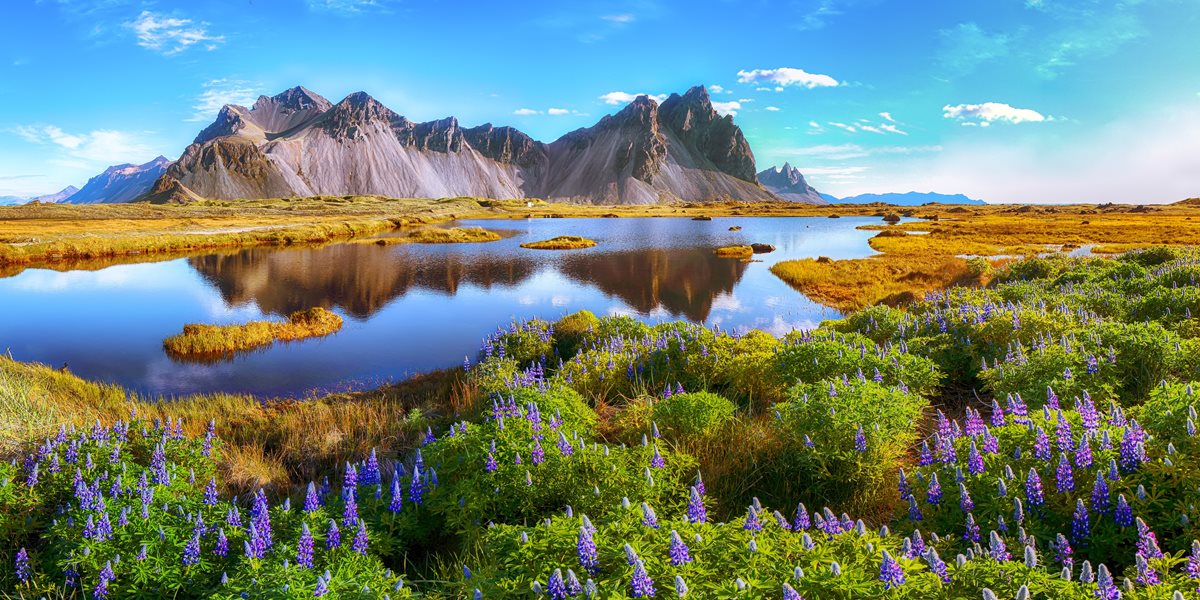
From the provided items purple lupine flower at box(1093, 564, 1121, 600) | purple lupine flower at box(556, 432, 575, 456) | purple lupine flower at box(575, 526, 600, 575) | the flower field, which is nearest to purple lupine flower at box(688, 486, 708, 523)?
the flower field

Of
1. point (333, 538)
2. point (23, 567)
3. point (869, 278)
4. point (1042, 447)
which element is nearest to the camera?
point (1042, 447)

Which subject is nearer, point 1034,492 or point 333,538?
point 1034,492

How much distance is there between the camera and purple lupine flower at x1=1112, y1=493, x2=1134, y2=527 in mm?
3852

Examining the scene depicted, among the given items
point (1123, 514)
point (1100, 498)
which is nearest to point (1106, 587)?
point (1123, 514)

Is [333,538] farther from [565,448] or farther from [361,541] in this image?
[565,448]

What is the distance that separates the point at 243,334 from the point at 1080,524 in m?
21.1

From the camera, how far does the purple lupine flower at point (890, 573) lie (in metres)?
3.07

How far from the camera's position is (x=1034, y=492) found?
4191 millimetres

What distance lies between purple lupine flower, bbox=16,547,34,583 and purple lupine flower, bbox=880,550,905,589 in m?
6.66

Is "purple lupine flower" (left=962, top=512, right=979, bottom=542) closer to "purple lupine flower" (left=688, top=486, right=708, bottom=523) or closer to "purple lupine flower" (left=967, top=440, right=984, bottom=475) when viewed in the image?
"purple lupine flower" (left=967, top=440, right=984, bottom=475)

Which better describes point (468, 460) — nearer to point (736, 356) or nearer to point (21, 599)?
point (21, 599)

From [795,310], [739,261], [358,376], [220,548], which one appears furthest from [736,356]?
[739,261]

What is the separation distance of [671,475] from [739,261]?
36.3 meters

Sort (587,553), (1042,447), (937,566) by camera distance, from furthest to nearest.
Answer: (1042,447) < (587,553) < (937,566)
